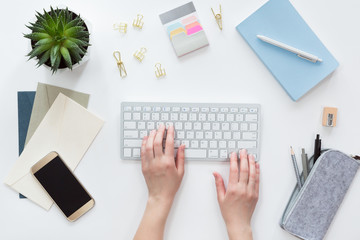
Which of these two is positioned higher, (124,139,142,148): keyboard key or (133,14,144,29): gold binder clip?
(133,14,144,29): gold binder clip

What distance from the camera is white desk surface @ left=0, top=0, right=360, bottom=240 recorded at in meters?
0.75

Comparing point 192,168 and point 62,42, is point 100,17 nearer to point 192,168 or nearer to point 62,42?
point 62,42

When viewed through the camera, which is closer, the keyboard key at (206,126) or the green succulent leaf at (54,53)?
the green succulent leaf at (54,53)

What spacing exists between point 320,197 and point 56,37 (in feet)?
2.42

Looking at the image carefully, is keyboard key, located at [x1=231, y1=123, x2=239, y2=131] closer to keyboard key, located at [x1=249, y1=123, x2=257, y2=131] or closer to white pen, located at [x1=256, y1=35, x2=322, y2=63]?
keyboard key, located at [x1=249, y1=123, x2=257, y2=131]

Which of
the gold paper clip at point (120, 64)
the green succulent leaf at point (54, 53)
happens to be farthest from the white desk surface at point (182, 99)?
the green succulent leaf at point (54, 53)

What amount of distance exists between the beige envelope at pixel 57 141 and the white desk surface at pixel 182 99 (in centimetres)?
2

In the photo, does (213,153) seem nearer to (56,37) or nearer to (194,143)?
(194,143)

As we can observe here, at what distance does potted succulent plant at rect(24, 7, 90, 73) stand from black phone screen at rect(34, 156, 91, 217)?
0.27 meters

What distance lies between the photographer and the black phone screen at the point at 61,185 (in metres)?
0.77

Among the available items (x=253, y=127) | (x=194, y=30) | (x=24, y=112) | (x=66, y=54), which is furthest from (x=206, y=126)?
(x=24, y=112)

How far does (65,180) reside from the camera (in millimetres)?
770

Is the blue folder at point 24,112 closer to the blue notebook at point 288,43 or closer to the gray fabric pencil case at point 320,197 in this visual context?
the blue notebook at point 288,43

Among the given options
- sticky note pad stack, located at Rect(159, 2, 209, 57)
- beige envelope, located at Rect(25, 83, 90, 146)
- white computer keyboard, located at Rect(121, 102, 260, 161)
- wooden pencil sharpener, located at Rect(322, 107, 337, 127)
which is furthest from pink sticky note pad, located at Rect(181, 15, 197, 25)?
wooden pencil sharpener, located at Rect(322, 107, 337, 127)
